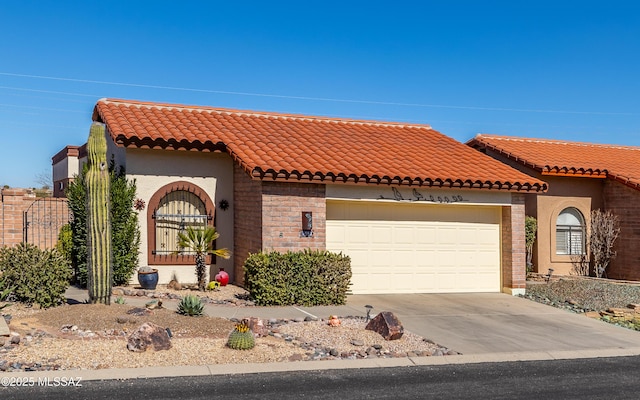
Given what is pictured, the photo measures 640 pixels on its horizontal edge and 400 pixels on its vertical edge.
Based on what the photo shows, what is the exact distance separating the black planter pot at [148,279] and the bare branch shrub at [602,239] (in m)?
13.6

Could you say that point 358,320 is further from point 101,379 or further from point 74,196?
point 74,196

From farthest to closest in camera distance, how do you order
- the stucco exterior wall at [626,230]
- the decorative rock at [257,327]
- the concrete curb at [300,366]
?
the stucco exterior wall at [626,230]
the decorative rock at [257,327]
the concrete curb at [300,366]

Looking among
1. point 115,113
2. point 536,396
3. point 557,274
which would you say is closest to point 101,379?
point 536,396

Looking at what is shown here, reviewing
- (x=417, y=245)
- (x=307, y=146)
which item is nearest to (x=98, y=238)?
(x=307, y=146)

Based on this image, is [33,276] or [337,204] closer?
[33,276]

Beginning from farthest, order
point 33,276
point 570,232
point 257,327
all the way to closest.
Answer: point 570,232 < point 33,276 < point 257,327

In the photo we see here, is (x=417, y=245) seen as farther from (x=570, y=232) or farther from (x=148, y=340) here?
(x=148, y=340)

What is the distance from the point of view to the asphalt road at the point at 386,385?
793 centimetres

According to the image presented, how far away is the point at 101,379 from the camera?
8.44 m

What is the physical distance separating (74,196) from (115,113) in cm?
323

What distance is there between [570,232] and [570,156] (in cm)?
309

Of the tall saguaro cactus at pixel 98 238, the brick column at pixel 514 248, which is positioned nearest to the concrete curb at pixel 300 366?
the tall saguaro cactus at pixel 98 238

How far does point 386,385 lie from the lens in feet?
28.4

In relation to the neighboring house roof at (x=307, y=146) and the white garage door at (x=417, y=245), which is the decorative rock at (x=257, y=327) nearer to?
the neighboring house roof at (x=307, y=146)
